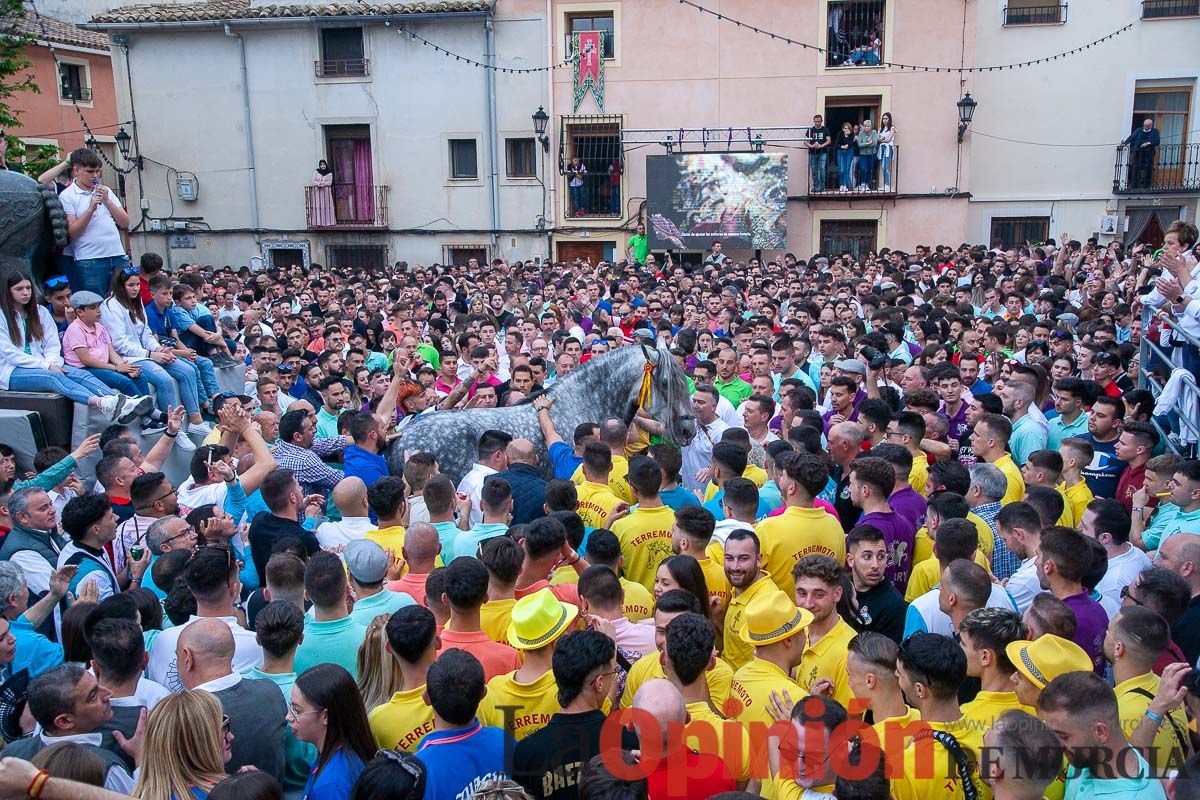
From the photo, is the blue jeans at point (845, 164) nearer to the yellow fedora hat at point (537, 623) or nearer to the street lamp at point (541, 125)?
the street lamp at point (541, 125)

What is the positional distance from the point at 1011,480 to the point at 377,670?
4.49m

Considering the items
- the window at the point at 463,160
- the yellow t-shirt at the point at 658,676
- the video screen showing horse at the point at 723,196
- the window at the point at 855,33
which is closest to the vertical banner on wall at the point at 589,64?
the video screen showing horse at the point at 723,196

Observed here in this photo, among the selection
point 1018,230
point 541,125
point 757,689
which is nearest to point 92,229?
point 757,689

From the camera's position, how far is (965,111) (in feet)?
76.6

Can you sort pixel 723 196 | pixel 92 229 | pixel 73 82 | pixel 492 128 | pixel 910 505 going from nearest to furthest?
pixel 910 505 < pixel 92 229 < pixel 723 196 < pixel 492 128 < pixel 73 82

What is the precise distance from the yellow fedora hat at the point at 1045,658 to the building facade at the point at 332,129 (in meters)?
22.8

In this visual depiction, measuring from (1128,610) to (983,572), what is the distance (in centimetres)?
62

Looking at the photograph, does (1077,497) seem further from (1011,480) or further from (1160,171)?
(1160,171)

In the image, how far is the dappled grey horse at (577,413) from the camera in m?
7.95

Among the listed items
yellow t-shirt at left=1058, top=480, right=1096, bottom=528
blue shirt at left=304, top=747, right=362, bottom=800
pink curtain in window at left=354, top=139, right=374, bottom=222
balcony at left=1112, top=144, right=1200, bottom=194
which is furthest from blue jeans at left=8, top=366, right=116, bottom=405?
balcony at left=1112, top=144, right=1200, bottom=194

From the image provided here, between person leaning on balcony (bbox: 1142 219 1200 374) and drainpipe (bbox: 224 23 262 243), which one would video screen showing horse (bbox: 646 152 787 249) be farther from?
person leaning on balcony (bbox: 1142 219 1200 374)

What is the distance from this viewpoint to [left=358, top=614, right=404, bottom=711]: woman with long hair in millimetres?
4168

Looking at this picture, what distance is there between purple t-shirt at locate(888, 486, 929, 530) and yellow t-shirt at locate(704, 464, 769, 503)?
0.94m

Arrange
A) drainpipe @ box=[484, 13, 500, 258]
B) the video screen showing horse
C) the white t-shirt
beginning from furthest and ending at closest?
1. drainpipe @ box=[484, 13, 500, 258]
2. the video screen showing horse
3. the white t-shirt
